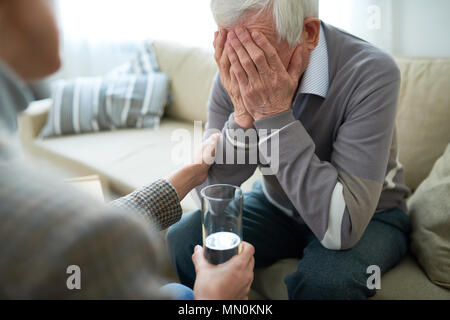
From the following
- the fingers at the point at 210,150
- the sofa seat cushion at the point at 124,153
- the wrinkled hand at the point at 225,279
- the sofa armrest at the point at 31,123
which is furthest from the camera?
the sofa armrest at the point at 31,123

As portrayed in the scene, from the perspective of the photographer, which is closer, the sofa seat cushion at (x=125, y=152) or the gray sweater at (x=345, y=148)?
the gray sweater at (x=345, y=148)

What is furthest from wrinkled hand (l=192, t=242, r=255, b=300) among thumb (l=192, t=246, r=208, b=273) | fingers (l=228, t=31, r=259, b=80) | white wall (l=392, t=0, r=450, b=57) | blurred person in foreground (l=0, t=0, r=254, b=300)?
white wall (l=392, t=0, r=450, b=57)

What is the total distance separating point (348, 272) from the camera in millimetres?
1020

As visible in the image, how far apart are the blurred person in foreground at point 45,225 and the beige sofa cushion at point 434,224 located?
2.75ft

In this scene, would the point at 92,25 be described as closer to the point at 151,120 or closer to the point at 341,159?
the point at 151,120

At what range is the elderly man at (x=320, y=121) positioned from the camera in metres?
1.00

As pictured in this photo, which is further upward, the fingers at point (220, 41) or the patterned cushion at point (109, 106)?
the fingers at point (220, 41)

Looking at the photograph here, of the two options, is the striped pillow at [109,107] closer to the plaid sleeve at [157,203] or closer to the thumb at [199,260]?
the plaid sleeve at [157,203]

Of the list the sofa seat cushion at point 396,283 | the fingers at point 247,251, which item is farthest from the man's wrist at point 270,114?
the sofa seat cushion at point 396,283

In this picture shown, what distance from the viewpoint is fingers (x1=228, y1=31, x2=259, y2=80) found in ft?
3.36

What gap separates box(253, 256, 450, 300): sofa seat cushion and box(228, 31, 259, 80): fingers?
0.57 meters

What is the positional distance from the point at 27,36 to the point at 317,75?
2.53ft

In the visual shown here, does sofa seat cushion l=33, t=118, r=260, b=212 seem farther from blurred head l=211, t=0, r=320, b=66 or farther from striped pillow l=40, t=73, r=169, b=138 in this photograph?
blurred head l=211, t=0, r=320, b=66
